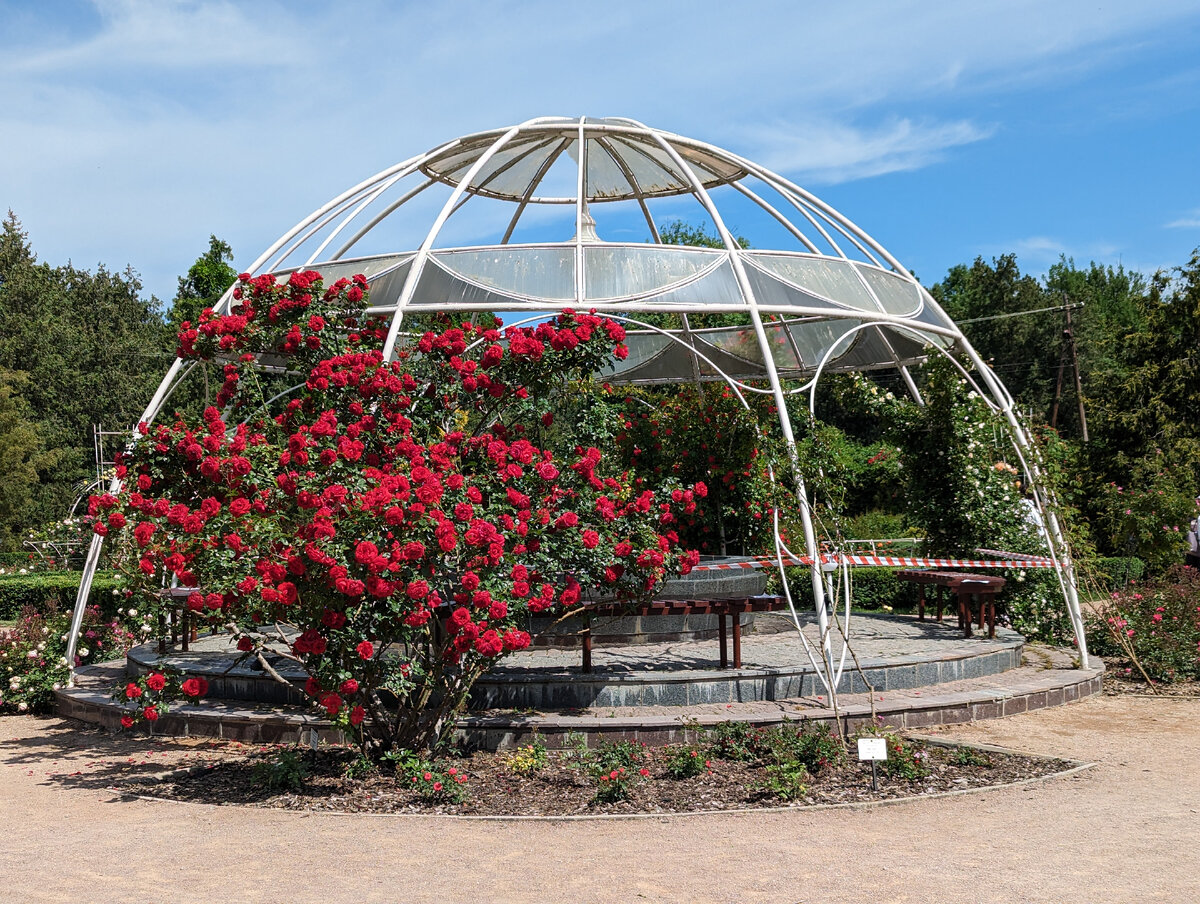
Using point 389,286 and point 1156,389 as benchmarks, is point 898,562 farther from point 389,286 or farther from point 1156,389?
point 1156,389

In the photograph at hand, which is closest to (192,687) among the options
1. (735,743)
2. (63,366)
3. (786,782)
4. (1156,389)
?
(735,743)

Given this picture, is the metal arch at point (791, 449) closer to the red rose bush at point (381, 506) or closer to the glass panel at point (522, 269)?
the red rose bush at point (381, 506)

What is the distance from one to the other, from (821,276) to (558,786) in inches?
221

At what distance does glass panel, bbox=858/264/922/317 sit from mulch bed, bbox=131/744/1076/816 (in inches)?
186

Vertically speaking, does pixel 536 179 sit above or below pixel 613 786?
above

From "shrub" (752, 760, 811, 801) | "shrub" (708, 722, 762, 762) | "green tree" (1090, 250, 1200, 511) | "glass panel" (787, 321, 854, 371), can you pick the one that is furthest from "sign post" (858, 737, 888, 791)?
"green tree" (1090, 250, 1200, 511)

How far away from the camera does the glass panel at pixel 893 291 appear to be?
35.6 feet

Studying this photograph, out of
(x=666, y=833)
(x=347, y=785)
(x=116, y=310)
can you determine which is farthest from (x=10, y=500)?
(x=666, y=833)

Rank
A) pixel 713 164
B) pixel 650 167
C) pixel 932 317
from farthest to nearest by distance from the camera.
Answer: pixel 650 167, pixel 713 164, pixel 932 317

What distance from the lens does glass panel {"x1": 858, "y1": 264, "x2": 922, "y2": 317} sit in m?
10.8

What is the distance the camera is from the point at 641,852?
5.77 meters

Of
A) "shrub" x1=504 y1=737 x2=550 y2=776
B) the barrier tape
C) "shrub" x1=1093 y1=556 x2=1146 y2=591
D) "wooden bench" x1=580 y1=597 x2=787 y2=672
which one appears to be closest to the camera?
"shrub" x1=504 y1=737 x2=550 y2=776

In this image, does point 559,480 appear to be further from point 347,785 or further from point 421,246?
point 421,246

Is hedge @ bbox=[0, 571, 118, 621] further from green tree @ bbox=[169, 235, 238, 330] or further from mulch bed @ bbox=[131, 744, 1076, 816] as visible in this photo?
green tree @ bbox=[169, 235, 238, 330]
